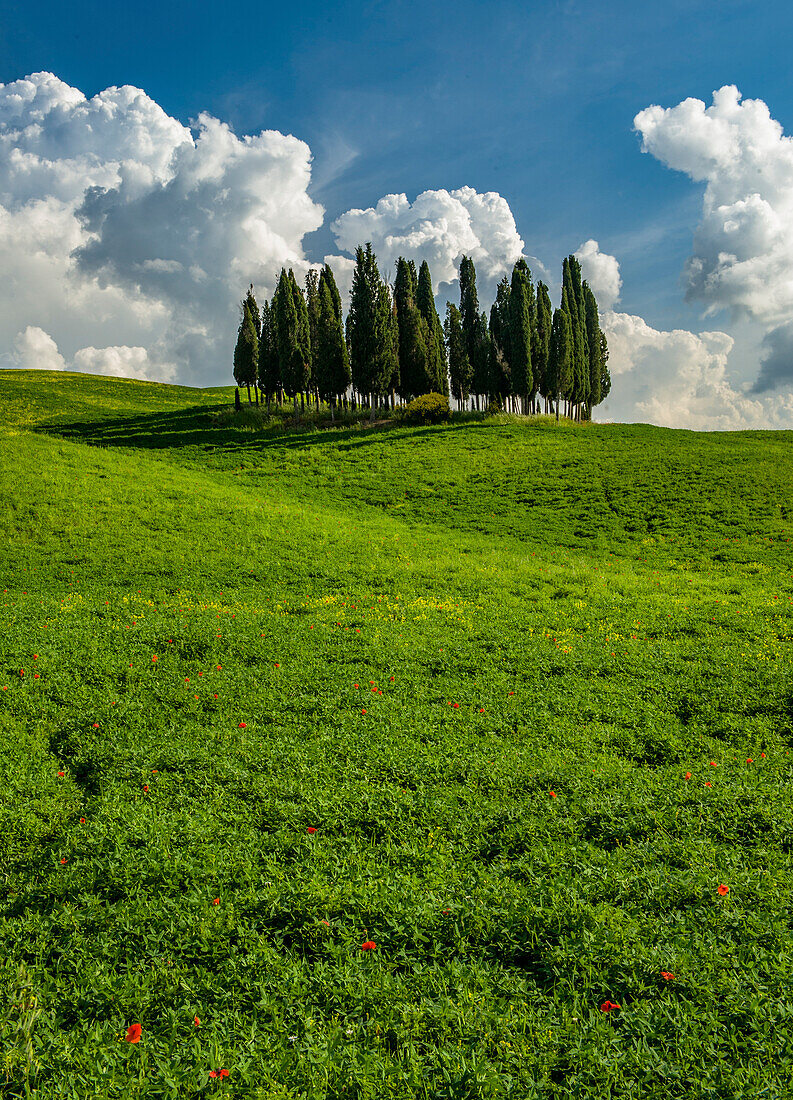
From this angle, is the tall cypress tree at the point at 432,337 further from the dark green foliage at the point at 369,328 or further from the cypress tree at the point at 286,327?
the cypress tree at the point at 286,327

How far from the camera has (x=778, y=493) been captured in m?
29.7

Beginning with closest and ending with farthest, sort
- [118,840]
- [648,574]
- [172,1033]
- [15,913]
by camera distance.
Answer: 1. [172,1033]
2. [15,913]
3. [118,840]
4. [648,574]

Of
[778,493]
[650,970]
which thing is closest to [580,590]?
[650,970]

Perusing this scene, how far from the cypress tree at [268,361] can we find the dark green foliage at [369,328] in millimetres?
9572

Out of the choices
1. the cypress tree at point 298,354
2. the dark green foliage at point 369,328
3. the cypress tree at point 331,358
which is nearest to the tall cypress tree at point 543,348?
the dark green foliage at point 369,328

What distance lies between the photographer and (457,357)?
2392 inches

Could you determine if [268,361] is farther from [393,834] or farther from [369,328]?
[393,834]

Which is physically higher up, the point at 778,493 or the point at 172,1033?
the point at 778,493

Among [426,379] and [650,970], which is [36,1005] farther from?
[426,379]

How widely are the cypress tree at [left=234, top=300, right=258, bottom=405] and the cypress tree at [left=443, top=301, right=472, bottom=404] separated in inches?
880

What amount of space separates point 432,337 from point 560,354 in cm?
1356

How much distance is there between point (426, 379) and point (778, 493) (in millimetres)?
35920

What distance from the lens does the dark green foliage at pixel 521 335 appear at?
178 ft

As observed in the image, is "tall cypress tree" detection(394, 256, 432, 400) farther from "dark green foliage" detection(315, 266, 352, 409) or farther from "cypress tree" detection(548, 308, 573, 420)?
"cypress tree" detection(548, 308, 573, 420)
